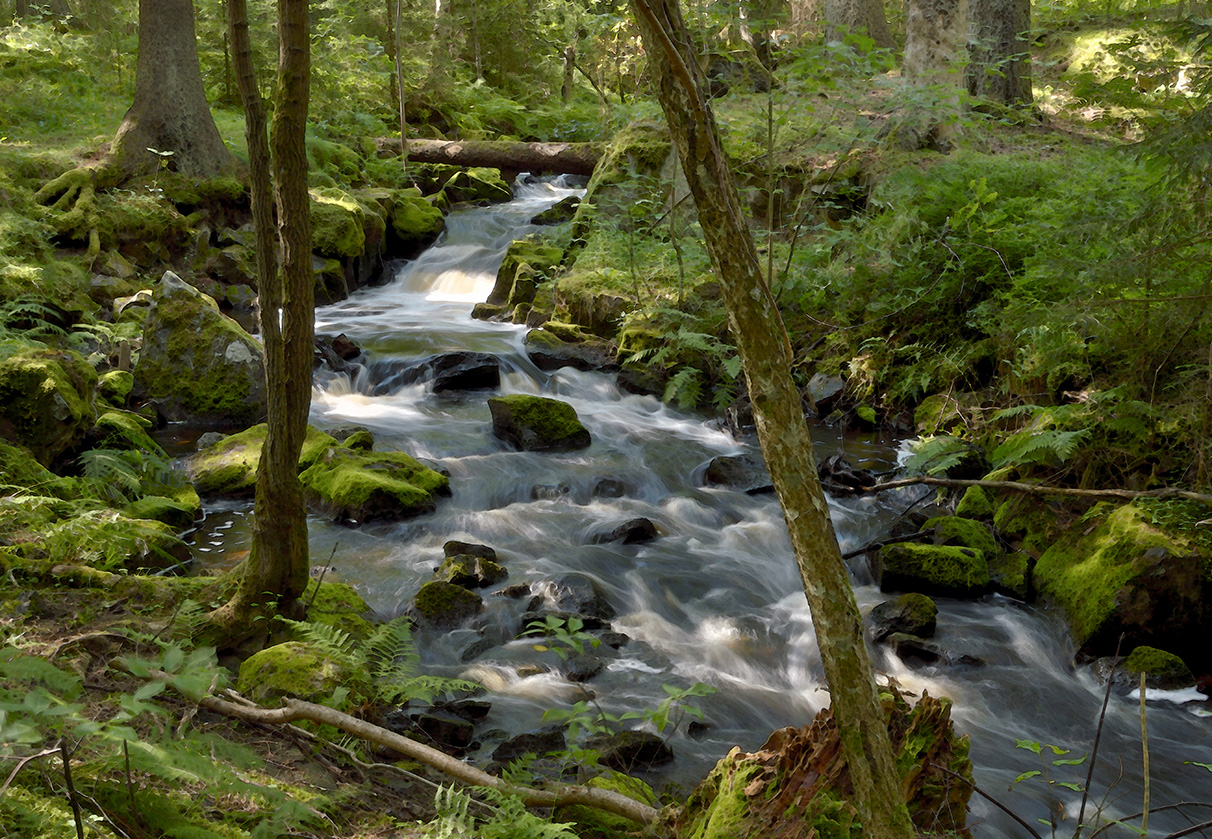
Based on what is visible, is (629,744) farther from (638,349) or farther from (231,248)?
(231,248)

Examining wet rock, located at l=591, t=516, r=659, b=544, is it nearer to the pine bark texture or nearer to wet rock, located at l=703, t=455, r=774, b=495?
wet rock, located at l=703, t=455, r=774, b=495

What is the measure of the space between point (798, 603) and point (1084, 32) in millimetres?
18022

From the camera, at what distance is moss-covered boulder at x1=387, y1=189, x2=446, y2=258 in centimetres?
1706

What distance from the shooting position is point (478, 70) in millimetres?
25812

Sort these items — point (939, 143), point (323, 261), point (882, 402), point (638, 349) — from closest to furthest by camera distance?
point (882, 402)
point (638, 349)
point (939, 143)
point (323, 261)

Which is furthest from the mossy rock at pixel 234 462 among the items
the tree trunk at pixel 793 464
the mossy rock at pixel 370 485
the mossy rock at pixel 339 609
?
the tree trunk at pixel 793 464

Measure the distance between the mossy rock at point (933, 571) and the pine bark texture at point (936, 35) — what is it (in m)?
7.99

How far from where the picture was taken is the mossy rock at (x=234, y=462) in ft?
26.3

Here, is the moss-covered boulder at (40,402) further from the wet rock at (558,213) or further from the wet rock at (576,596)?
the wet rock at (558,213)

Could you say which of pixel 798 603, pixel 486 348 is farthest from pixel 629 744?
pixel 486 348

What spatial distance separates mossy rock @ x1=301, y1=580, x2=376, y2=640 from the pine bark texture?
10.8 meters

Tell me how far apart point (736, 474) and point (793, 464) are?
724cm

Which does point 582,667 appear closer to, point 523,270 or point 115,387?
point 115,387

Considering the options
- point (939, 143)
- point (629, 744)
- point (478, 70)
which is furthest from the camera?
point (478, 70)
